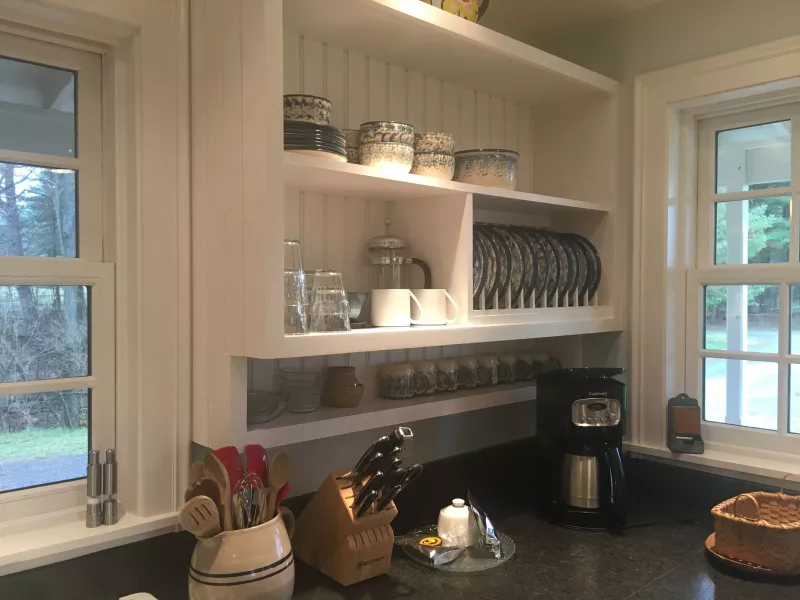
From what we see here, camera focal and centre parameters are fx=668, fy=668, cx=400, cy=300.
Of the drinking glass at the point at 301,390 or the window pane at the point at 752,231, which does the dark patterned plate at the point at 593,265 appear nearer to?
the window pane at the point at 752,231

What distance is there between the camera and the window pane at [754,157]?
2037 millimetres

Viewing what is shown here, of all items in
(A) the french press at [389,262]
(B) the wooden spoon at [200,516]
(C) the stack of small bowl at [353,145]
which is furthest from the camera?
(A) the french press at [389,262]

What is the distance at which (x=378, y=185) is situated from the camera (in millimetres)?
1607

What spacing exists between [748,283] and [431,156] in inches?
43.7

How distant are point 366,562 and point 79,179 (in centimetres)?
106

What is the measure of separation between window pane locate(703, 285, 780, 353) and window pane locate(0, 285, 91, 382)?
184 centimetres

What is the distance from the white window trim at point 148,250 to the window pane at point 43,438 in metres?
0.05

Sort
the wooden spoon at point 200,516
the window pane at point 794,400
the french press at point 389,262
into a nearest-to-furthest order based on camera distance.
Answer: the wooden spoon at point 200,516 → the french press at point 389,262 → the window pane at point 794,400

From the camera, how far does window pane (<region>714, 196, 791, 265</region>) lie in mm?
2037

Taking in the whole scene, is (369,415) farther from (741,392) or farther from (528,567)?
(741,392)

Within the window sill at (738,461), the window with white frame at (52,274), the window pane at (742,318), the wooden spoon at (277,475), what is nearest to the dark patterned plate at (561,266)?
the window pane at (742,318)

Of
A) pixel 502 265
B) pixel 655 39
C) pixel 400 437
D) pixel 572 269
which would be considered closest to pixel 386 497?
pixel 400 437

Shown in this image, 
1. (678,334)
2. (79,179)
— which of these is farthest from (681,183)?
(79,179)

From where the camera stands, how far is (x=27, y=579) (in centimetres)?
129
